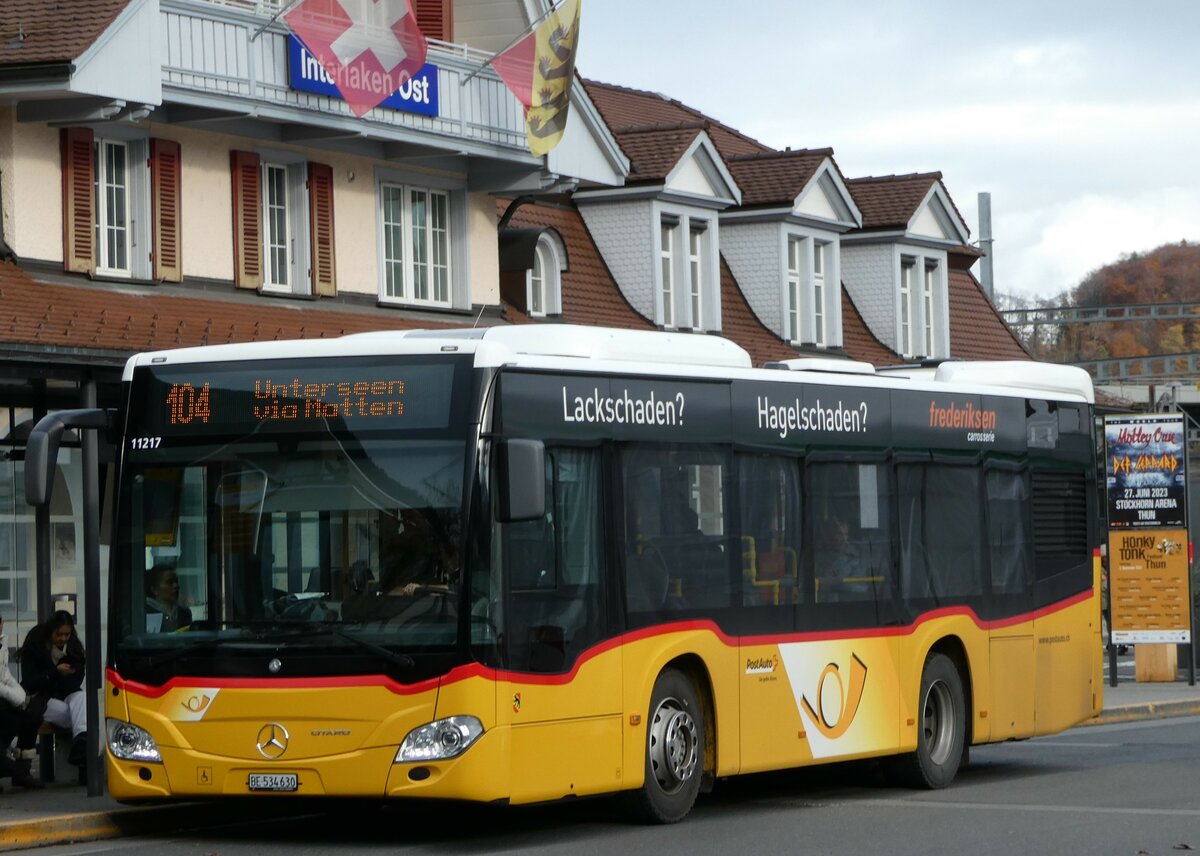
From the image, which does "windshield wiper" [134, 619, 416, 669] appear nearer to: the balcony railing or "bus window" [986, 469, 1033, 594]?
"bus window" [986, 469, 1033, 594]

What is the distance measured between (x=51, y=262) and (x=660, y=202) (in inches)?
496

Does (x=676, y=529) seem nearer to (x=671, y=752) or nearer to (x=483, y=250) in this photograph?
(x=671, y=752)

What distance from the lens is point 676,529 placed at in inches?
556

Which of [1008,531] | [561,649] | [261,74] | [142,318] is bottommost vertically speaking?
[561,649]

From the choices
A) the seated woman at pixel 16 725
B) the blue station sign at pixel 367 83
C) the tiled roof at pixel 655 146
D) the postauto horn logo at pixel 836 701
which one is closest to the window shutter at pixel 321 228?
the blue station sign at pixel 367 83

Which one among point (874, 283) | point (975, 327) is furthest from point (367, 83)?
point (975, 327)

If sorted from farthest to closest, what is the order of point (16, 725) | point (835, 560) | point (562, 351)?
point (16, 725) → point (835, 560) → point (562, 351)

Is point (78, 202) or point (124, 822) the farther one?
point (78, 202)

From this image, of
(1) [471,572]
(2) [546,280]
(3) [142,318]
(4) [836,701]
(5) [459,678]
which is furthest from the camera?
(2) [546,280]

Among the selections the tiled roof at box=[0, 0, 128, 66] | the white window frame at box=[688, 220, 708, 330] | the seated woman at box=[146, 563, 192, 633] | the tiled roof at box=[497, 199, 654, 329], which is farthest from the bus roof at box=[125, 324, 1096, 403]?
the white window frame at box=[688, 220, 708, 330]

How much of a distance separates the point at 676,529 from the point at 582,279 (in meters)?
Answer: 18.7

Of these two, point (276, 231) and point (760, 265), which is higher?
point (760, 265)

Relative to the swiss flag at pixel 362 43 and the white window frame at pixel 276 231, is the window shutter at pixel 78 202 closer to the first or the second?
the swiss flag at pixel 362 43

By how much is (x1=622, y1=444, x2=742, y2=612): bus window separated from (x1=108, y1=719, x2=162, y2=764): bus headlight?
9.66 feet
